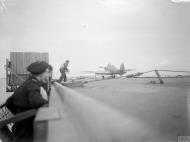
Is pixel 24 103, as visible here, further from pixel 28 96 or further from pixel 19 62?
pixel 19 62

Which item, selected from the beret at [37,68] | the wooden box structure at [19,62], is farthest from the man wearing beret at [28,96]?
the wooden box structure at [19,62]

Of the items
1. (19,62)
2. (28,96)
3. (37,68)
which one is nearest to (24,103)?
(28,96)

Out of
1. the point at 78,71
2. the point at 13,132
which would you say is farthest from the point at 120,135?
the point at 78,71

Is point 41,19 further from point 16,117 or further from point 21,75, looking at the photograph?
point 16,117

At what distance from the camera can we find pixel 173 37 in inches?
104

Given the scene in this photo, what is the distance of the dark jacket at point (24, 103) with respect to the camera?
2.66ft

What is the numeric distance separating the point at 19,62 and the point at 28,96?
5.06 ft

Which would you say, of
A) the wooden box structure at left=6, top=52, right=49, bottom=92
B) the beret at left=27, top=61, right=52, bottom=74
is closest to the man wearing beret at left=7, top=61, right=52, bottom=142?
the beret at left=27, top=61, right=52, bottom=74

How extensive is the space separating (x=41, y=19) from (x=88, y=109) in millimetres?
1935

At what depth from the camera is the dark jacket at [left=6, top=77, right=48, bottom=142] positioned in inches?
31.9

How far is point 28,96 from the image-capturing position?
2.81ft

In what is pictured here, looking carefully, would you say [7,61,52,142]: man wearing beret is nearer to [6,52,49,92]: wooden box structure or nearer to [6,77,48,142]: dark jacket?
[6,77,48,142]: dark jacket

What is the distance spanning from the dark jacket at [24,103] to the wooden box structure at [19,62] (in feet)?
3.39

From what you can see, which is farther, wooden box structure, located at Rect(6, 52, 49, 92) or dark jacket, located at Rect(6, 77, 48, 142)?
wooden box structure, located at Rect(6, 52, 49, 92)
